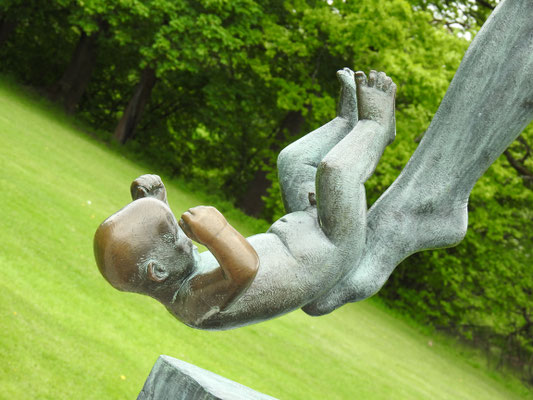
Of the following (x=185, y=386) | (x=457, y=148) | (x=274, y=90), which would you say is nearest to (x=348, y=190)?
(x=457, y=148)

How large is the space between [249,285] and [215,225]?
207 millimetres

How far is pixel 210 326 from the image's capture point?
7.24 ft

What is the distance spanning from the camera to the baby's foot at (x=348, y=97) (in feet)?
8.71

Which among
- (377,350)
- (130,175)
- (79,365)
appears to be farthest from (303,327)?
(130,175)

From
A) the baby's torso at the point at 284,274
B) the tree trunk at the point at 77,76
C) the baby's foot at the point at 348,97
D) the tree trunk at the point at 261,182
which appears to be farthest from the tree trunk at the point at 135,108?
the baby's torso at the point at 284,274

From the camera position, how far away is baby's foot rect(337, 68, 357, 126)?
2654 mm

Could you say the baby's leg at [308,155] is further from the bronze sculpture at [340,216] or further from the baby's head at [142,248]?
the baby's head at [142,248]

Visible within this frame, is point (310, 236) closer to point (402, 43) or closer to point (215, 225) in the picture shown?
point (215, 225)

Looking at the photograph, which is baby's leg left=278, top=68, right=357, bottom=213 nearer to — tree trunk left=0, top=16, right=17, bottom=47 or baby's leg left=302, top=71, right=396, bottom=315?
baby's leg left=302, top=71, right=396, bottom=315

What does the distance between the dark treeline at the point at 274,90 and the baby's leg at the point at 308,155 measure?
12022 millimetres

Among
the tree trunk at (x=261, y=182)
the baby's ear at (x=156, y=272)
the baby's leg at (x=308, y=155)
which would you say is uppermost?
the baby's leg at (x=308, y=155)

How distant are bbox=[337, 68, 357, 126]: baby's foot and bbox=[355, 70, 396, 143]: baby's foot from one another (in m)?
0.18

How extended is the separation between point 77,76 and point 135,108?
86.1 inches

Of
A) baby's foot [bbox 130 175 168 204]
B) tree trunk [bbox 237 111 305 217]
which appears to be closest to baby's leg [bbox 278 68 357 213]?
baby's foot [bbox 130 175 168 204]
